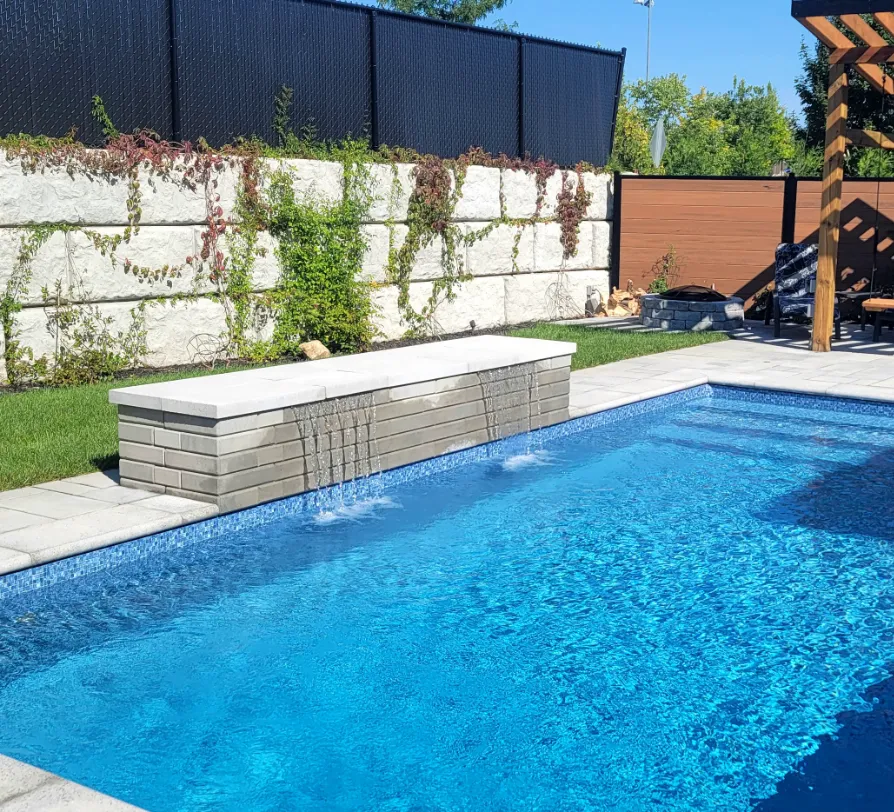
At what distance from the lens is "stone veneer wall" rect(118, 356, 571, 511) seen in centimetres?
580

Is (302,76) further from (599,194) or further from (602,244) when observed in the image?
(602,244)

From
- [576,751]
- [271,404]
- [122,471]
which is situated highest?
[271,404]

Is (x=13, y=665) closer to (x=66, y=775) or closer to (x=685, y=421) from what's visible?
(x=66, y=775)

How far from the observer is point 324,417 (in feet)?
20.9

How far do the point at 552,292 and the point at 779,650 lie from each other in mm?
10227

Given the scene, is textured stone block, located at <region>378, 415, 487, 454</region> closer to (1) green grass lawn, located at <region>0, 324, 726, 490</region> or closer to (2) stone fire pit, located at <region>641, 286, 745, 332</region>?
(1) green grass lawn, located at <region>0, 324, 726, 490</region>

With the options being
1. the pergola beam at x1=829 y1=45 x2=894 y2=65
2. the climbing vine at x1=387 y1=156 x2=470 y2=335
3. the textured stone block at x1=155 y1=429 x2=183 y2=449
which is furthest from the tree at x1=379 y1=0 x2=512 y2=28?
the textured stone block at x1=155 y1=429 x2=183 y2=449

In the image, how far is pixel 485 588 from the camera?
5.33 metres

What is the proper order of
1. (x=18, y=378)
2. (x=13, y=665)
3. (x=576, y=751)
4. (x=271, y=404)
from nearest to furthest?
(x=576, y=751) < (x=13, y=665) < (x=271, y=404) < (x=18, y=378)

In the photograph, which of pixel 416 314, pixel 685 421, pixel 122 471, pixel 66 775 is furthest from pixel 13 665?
pixel 416 314

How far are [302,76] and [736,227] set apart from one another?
648 cm

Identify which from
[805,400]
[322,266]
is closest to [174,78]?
[322,266]

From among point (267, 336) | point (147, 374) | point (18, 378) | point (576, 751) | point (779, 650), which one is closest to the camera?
point (576, 751)

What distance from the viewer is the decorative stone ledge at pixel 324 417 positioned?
5.80 meters
